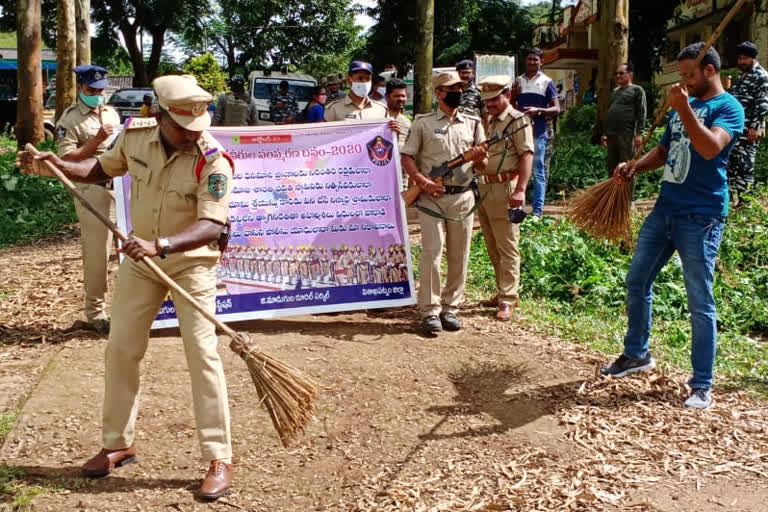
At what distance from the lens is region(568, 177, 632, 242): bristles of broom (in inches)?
237

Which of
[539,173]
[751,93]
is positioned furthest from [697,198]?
[539,173]

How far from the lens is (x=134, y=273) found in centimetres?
428

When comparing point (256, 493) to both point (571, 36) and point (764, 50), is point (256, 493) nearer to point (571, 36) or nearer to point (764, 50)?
point (764, 50)

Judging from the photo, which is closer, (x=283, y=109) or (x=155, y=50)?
(x=283, y=109)

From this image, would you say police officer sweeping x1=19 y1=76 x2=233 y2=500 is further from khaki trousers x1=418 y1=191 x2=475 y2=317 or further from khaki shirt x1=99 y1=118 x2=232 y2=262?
khaki trousers x1=418 y1=191 x2=475 y2=317

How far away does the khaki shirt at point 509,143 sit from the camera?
23.5 ft

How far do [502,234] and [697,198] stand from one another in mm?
2461

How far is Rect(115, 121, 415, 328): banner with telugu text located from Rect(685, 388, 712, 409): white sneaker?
267 centimetres

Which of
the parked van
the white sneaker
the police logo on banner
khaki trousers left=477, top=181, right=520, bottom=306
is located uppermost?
the parked van

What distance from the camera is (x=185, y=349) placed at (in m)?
4.25

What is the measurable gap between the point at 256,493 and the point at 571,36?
140ft

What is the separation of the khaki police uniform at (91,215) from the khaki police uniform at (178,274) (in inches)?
102

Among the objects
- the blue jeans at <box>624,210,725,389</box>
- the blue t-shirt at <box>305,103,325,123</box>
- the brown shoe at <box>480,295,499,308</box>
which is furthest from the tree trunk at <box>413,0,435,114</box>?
the blue jeans at <box>624,210,725,389</box>

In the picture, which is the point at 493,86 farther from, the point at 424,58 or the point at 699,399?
the point at 424,58
